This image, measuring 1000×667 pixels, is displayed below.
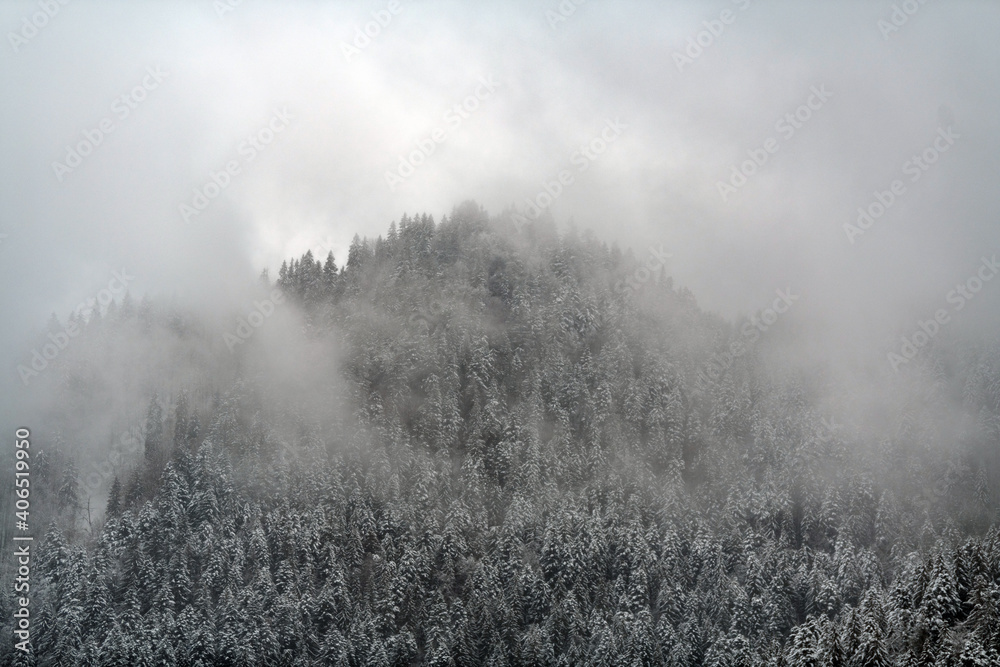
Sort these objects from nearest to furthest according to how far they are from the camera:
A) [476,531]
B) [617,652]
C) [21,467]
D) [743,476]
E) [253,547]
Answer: [21,467]
[617,652]
[253,547]
[476,531]
[743,476]

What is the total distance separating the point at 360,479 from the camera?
180375 millimetres

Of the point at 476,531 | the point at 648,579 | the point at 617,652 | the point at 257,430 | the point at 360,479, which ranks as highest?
the point at 257,430

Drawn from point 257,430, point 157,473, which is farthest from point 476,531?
point 157,473

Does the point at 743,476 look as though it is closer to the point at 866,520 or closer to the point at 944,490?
the point at 866,520

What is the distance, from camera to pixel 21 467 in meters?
96.1

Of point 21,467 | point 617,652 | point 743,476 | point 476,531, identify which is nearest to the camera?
point 21,467

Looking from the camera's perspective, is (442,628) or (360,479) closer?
(442,628)

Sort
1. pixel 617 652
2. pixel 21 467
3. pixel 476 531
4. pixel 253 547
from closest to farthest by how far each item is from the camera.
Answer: pixel 21 467
pixel 617 652
pixel 253 547
pixel 476 531

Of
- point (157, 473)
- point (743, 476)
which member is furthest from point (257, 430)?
point (743, 476)

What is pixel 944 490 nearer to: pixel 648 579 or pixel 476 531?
pixel 648 579

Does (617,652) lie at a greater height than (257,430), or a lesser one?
lesser

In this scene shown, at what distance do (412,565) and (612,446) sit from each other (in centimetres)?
Result: 5315

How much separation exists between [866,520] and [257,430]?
396 feet

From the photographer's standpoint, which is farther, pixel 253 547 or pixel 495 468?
pixel 495 468
